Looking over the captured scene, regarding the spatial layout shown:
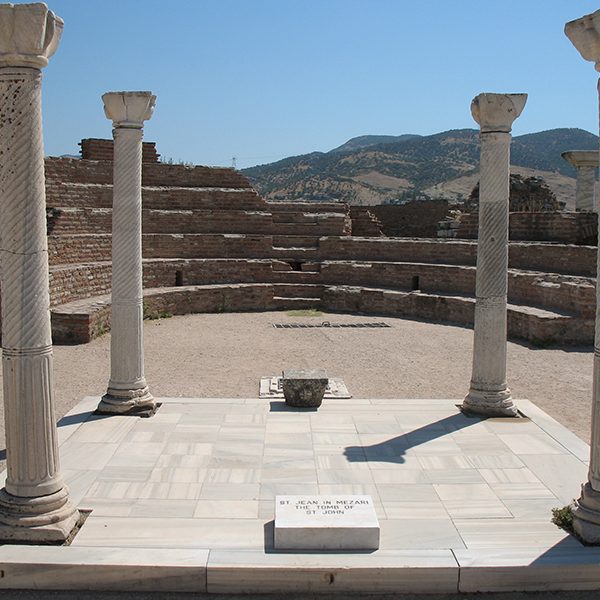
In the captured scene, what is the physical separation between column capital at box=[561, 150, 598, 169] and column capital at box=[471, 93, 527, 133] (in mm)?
17557

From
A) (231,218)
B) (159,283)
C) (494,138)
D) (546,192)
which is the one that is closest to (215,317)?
(159,283)

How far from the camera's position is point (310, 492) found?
633 centimetres

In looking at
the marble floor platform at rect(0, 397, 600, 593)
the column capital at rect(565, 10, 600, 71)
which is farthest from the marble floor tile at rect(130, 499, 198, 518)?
the column capital at rect(565, 10, 600, 71)

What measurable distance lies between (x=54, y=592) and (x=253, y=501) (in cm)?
184

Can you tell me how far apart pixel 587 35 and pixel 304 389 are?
5.53 meters

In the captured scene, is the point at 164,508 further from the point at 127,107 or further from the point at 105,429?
the point at 127,107

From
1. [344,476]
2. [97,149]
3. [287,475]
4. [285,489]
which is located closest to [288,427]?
[287,475]

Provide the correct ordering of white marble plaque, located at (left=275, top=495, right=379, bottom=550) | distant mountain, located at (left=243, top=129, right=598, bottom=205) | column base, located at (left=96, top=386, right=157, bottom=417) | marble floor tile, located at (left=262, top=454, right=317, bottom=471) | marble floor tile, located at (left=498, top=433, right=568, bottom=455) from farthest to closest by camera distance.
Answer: distant mountain, located at (left=243, top=129, right=598, bottom=205)
column base, located at (left=96, top=386, right=157, bottom=417)
marble floor tile, located at (left=498, top=433, right=568, bottom=455)
marble floor tile, located at (left=262, top=454, right=317, bottom=471)
white marble plaque, located at (left=275, top=495, right=379, bottom=550)

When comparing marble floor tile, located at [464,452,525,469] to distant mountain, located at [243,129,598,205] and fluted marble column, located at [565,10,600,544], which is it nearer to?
fluted marble column, located at [565,10,600,544]

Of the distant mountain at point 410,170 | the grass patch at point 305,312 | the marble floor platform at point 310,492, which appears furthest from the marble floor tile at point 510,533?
the distant mountain at point 410,170

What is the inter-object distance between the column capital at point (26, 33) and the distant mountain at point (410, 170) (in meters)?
49.2

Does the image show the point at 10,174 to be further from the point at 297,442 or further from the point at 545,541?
the point at 545,541

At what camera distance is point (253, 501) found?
6.07m

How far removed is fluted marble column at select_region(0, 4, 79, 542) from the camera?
487 centimetres
